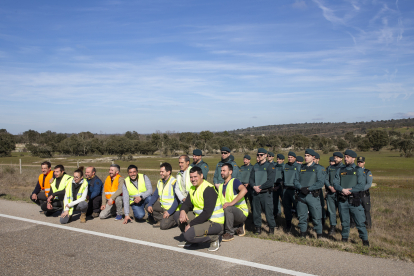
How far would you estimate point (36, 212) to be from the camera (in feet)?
30.8

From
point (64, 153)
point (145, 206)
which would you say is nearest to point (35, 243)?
point (145, 206)

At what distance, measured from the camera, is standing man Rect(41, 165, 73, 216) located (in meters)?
8.85

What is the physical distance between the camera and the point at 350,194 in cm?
679

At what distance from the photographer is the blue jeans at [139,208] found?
26.9ft

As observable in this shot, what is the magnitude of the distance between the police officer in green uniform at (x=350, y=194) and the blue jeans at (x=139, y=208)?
16.5 ft

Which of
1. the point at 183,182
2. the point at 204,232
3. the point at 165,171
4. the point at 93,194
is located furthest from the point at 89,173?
the point at 204,232

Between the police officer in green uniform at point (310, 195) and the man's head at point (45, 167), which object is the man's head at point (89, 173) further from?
the police officer in green uniform at point (310, 195)

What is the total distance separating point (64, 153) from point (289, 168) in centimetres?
10519

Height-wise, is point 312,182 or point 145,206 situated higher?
point 312,182

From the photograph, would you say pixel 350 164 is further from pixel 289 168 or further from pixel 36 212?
pixel 36 212

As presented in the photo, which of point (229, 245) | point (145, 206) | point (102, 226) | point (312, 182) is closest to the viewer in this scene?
point (229, 245)

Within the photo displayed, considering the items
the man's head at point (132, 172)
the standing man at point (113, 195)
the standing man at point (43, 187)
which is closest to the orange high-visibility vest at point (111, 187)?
the standing man at point (113, 195)

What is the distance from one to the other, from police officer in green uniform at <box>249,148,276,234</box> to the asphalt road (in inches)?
40.3

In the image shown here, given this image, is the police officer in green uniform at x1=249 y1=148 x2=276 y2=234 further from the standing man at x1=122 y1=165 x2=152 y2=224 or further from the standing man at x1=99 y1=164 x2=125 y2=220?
the standing man at x1=99 y1=164 x2=125 y2=220
